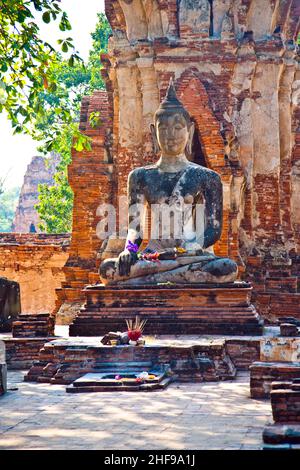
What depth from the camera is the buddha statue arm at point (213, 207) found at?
12.1 m

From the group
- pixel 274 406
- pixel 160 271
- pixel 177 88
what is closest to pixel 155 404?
pixel 274 406

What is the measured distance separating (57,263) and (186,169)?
896 cm

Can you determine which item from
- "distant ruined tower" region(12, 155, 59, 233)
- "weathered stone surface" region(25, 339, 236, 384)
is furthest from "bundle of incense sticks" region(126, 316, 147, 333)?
"distant ruined tower" region(12, 155, 59, 233)

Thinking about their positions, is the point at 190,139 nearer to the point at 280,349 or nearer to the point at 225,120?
the point at 225,120

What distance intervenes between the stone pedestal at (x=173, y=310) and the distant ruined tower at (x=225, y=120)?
4.01 meters

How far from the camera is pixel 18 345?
1009cm

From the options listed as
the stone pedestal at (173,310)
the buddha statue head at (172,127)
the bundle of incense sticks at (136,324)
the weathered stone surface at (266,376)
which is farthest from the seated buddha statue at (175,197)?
the weathered stone surface at (266,376)

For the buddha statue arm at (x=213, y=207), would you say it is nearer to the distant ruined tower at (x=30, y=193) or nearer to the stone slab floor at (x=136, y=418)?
the stone slab floor at (x=136, y=418)

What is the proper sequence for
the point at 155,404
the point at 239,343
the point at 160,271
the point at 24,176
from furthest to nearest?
the point at 24,176 < the point at 160,271 < the point at 239,343 < the point at 155,404

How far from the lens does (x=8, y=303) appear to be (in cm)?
1259

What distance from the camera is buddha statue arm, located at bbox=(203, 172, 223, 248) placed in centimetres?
1205

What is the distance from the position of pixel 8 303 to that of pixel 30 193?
112 feet

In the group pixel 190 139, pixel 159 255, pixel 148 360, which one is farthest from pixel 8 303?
pixel 148 360
